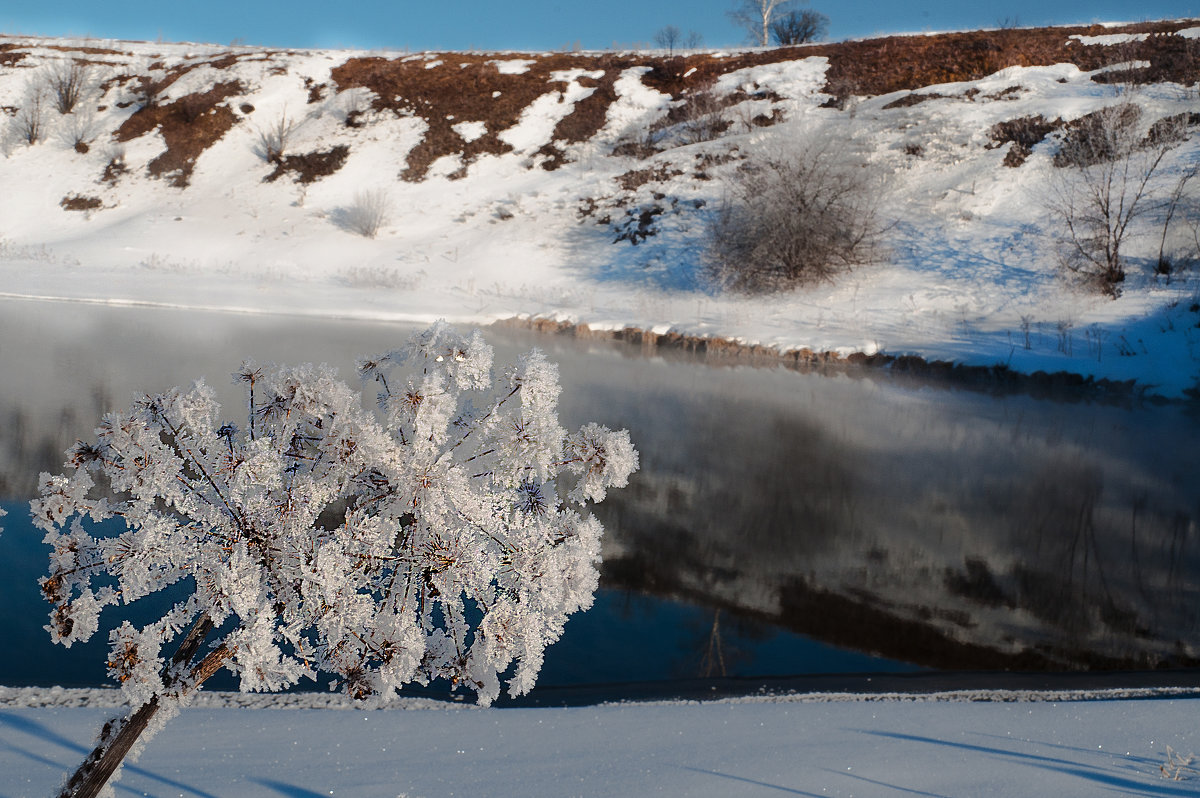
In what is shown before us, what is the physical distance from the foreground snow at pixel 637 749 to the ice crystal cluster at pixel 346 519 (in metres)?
1.04

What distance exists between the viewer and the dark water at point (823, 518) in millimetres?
6695

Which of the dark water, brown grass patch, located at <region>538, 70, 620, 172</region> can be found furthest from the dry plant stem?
brown grass patch, located at <region>538, 70, 620, 172</region>

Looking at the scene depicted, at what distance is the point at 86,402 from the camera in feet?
42.3

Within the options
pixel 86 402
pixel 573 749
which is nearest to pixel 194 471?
pixel 573 749

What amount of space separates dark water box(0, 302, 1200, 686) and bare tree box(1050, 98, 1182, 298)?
7.11 meters

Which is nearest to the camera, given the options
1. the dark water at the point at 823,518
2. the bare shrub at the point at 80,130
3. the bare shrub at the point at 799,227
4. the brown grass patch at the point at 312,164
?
the dark water at the point at 823,518

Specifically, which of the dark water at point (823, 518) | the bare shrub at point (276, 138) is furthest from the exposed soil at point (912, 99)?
the bare shrub at point (276, 138)

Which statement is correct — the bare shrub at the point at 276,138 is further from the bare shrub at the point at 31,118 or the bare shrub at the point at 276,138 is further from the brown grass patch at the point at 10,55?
the brown grass patch at the point at 10,55

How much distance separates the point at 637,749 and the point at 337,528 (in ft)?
7.14

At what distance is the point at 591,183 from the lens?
32.6 m

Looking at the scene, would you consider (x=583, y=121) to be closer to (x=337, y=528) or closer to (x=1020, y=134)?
(x=1020, y=134)

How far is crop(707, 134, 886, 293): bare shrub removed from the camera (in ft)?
82.7

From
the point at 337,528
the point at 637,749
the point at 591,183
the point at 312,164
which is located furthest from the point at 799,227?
the point at 337,528

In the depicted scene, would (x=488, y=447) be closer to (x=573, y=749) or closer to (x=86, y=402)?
(x=573, y=749)
